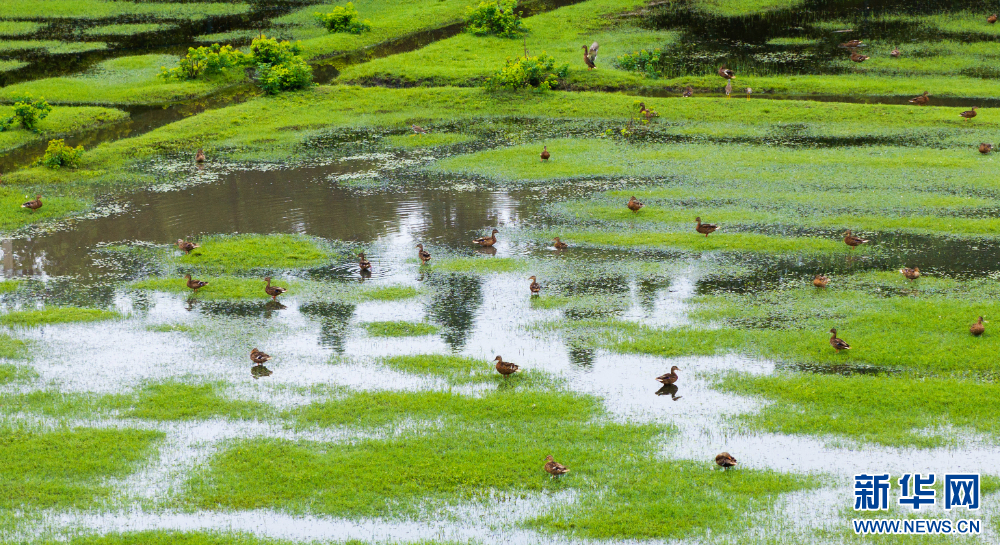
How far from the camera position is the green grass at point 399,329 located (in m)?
19.8

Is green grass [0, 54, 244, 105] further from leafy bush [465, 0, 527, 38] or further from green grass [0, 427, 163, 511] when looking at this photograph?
green grass [0, 427, 163, 511]

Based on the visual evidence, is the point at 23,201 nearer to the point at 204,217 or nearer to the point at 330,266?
the point at 204,217

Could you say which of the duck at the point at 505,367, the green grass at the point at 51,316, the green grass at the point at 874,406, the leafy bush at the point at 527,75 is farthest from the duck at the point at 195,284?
the leafy bush at the point at 527,75

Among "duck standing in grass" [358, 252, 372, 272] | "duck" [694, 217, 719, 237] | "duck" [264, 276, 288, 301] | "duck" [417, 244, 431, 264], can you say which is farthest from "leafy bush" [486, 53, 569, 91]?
"duck" [264, 276, 288, 301]

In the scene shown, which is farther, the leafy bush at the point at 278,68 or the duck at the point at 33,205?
the leafy bush at the point at 278,68

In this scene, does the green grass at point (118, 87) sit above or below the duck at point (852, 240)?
above

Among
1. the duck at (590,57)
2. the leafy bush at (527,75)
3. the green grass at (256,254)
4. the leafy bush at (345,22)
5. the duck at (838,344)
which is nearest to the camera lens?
the duck at (838,344)

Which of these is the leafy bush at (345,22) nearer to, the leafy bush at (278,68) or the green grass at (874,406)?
the leafy bush at (278,68)

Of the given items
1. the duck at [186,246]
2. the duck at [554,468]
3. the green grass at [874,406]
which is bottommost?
the green grass at [874,406]

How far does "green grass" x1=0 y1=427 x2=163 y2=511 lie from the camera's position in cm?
1410

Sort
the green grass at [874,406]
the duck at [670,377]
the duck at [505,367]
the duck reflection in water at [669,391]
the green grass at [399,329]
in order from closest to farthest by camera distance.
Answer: the green grass at [874,406] < the duck reflection in water at [669,391] < the duck at [670,377] < the duck at [505,367] < the green grass at [399,329]

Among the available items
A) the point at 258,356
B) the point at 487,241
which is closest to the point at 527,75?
the point at 487,241

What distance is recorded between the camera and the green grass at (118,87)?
38812 millimetres

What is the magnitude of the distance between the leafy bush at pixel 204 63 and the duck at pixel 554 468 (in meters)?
32.0
